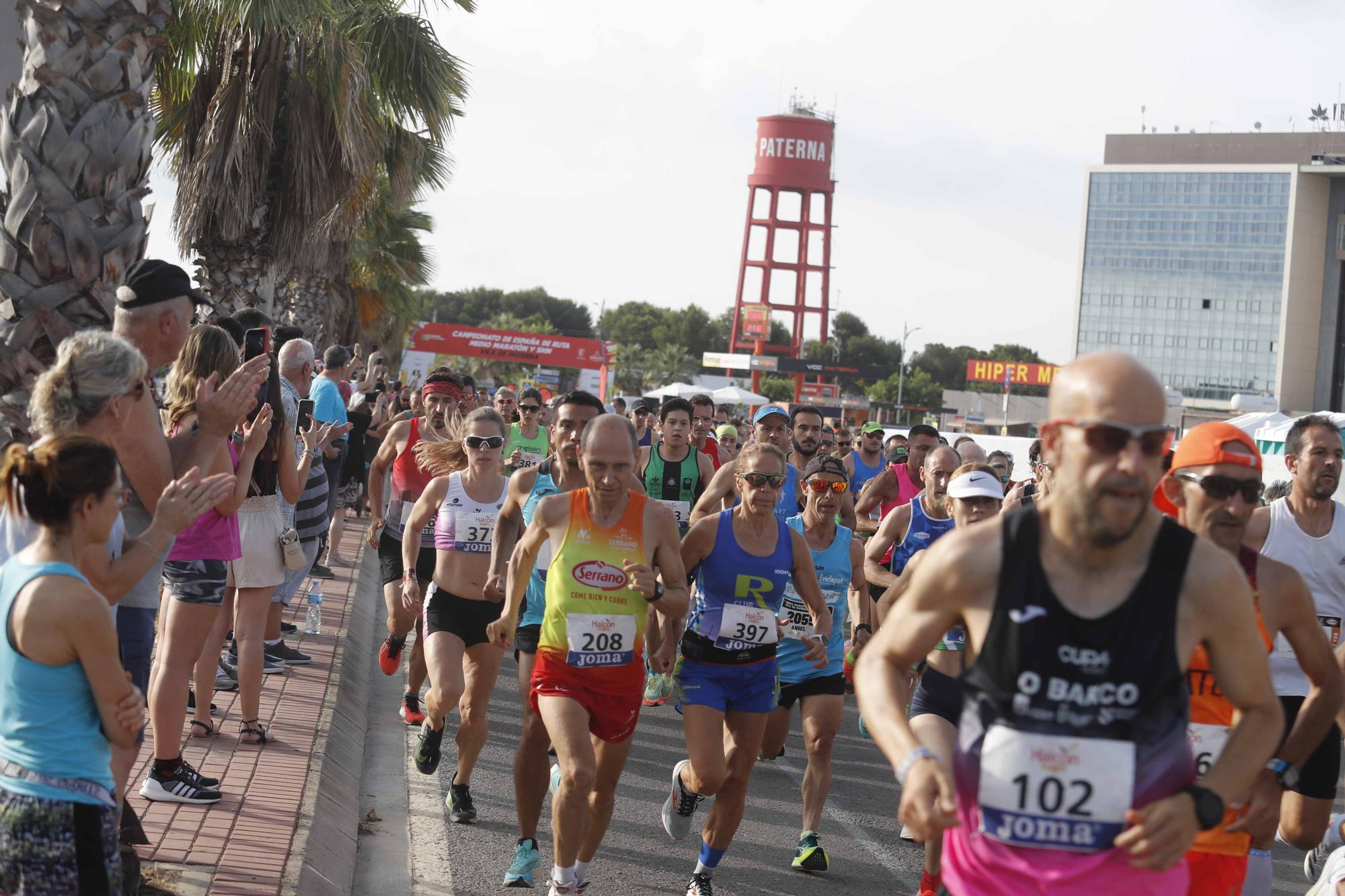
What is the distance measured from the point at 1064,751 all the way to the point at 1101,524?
471mm

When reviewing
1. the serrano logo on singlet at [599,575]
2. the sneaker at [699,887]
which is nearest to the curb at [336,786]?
the sneaker at [699,887]

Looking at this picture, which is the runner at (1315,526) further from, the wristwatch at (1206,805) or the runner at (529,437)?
the runner at (529,437)

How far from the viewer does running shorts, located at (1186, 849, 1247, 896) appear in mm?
3824

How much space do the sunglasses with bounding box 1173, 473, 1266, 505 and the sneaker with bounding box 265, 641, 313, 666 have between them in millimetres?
6647

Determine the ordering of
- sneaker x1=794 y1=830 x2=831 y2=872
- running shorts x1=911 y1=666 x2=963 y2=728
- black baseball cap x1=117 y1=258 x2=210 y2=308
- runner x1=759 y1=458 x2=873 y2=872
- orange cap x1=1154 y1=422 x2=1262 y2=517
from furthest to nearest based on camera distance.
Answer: runner x1=759 y1=458 x2=873 y2=872, sneaker x1=794 y1=830 x2=831 y2=872, running shorts x1=911 y1=666 x2=963 y2=728, black baseball cap x1=117 y1=258 x2=210 y2=308, orange cap x1=1154 y1=422 x2=1262 y2=517

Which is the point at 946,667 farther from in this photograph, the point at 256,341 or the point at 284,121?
the point at 284,121

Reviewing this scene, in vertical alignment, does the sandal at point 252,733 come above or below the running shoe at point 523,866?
above

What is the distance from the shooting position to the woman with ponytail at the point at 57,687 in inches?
132

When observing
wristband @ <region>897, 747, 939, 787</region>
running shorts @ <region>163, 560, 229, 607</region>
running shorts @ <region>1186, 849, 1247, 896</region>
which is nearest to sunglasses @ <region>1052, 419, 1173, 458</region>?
wristband @ <region>897, 747, 939, 787</region>

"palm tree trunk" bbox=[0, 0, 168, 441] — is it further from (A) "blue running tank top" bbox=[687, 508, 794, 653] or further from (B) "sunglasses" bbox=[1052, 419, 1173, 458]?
(B) "sunglasses" bbox=[1052, 419, 1173, 458]

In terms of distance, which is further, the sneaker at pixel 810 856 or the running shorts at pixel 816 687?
the running shorts at pixel 816 687

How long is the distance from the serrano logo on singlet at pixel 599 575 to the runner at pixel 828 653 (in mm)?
1231

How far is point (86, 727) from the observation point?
11.4ft

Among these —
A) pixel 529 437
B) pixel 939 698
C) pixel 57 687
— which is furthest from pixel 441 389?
pixel 57 687
